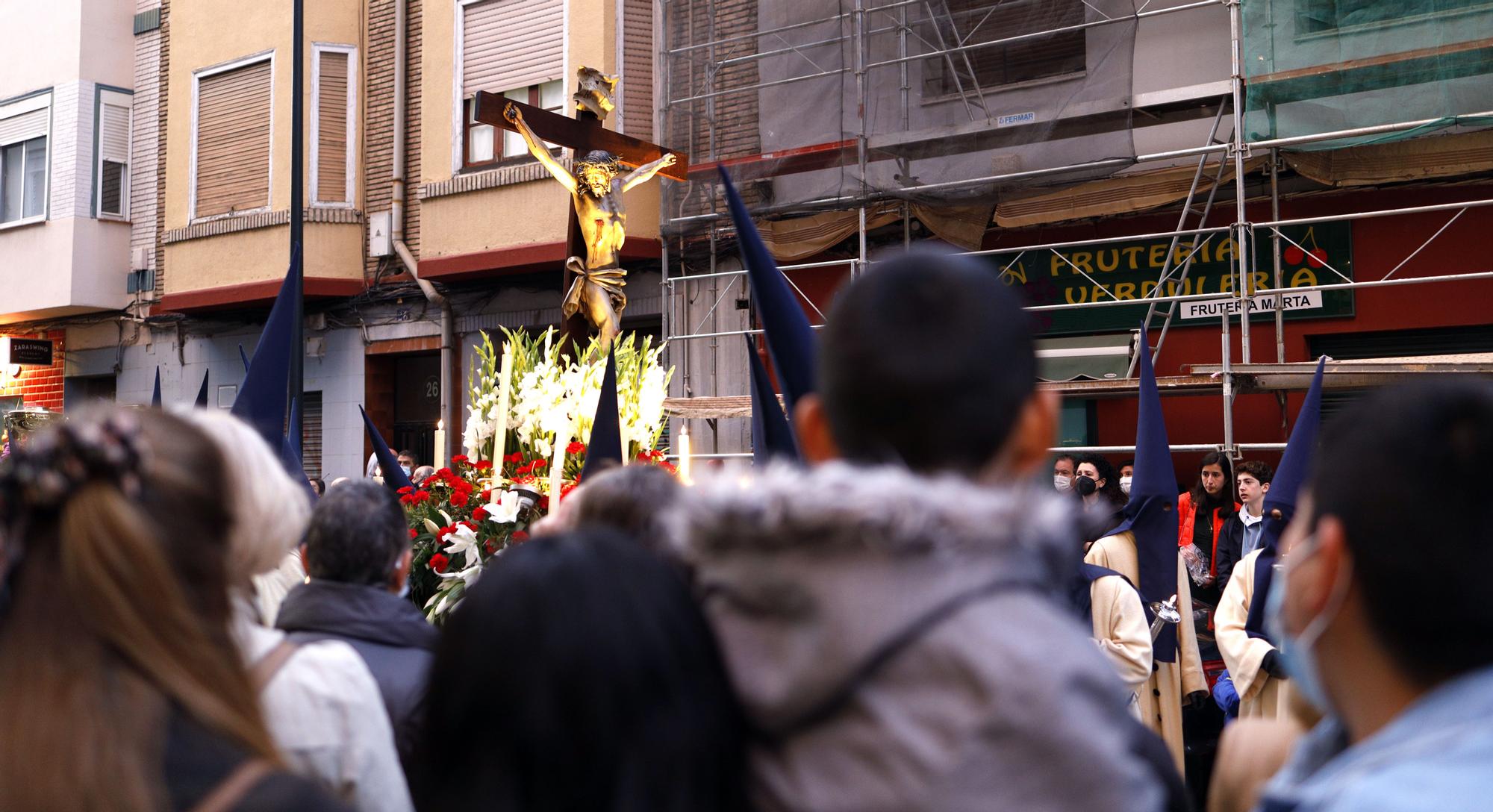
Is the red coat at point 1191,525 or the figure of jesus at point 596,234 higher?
the figure of jesus at point 596,234

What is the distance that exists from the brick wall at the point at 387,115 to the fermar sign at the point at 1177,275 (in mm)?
7406

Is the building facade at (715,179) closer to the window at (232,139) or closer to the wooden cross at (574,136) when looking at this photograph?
the window at (232,139)

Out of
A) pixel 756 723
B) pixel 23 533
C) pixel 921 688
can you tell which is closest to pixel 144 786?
pixel 23 533

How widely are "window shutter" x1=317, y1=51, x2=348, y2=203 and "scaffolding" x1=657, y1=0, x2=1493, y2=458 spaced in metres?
4.84

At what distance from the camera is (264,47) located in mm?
16250

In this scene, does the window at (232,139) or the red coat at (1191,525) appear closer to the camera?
the red coat at (1191,525)

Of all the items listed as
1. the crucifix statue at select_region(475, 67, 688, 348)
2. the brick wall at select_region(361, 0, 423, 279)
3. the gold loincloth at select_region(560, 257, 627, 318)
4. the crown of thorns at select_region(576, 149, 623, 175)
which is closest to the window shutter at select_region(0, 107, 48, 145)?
the brick wall at select_region(361, 0, 423, 279)

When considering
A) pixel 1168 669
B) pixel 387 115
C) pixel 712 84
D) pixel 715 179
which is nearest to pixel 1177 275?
pixel 715 179

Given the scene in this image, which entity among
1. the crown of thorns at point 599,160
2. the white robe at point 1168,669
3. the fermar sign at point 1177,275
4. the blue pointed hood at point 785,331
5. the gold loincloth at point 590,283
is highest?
the crown of thorns at point 599,160

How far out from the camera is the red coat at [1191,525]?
7.73m

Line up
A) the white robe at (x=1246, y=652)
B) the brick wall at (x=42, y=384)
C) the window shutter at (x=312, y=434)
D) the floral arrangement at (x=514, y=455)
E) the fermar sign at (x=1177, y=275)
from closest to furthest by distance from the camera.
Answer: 1. the floral arrangement at (x=514, y=455)
2. the white robe at (x=1246, y=652)
3. the fermar sign at (x=1177, y=275)
4. the window shutter at (x=312, y=434)
5. the brick wall at (x=42, y=384)

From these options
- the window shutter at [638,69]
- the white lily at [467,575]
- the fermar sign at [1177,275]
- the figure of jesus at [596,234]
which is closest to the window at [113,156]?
the window shutter at [638,69]

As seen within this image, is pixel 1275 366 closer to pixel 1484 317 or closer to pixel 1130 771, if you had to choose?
pixel 1484 317

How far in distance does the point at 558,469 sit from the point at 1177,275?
7.56 metres
